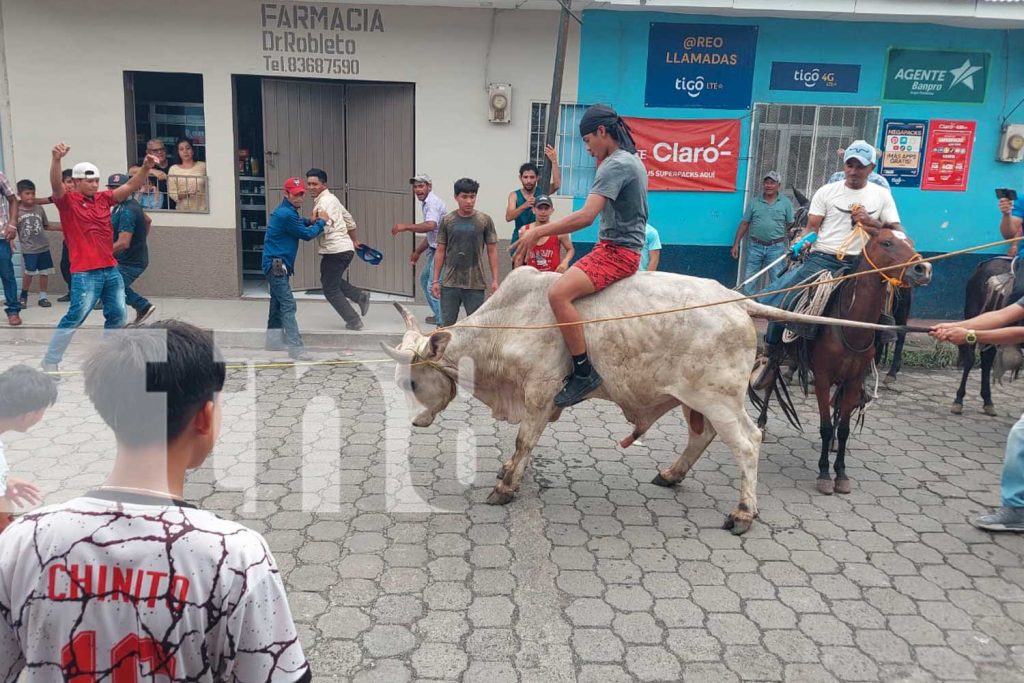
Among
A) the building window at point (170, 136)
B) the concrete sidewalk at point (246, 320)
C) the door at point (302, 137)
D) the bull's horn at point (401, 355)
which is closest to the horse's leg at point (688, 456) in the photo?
the bull's horn at point (401, 355)

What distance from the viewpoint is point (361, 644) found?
3715 mm

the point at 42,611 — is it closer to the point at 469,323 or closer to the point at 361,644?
the point at 361,644

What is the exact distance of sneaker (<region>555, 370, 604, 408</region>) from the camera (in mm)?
5082

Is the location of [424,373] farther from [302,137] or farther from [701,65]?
[701,65]

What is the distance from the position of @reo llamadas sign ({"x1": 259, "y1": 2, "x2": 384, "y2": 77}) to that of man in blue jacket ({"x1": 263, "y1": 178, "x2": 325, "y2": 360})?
2568 mm

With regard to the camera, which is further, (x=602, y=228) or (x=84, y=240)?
(x=84, y=240)

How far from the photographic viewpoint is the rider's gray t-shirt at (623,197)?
486 centimetres

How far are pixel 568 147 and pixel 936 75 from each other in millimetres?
4915

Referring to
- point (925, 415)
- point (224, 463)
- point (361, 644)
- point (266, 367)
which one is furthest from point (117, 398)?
point (925, 415)

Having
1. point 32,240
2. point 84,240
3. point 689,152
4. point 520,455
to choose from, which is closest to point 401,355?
point 520,455

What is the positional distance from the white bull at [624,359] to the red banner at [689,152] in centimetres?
586

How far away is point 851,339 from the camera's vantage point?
5.52 m

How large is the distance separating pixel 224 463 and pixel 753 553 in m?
3.52

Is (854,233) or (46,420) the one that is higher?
(854,233)
